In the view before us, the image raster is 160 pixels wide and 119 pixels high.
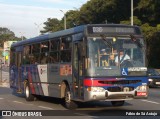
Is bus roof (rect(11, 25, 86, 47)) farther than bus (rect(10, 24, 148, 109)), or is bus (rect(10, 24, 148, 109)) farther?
bus roof (rect(11, 25, 86, 47))

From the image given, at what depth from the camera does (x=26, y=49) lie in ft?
76.0

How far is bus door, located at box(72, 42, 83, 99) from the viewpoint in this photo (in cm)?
1608

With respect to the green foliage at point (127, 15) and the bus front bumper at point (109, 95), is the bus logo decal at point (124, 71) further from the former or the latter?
the green foliage at point (127, 15)

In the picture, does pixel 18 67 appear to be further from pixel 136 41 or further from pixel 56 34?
pixel 136 41

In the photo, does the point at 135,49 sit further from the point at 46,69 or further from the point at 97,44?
the point at 46,69

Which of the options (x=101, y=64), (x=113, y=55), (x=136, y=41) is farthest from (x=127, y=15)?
(x=101, y=64)

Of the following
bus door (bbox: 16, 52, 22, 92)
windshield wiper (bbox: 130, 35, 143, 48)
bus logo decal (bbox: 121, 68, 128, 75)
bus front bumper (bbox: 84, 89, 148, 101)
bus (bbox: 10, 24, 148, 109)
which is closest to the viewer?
bus front bumper (bbox: 84, 89, 148, 101)

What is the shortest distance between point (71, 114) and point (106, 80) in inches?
66.0

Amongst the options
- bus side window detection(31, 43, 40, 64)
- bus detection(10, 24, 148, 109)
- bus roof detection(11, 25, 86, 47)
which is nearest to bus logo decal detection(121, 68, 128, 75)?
bus detection(10, 24, 148, 109)

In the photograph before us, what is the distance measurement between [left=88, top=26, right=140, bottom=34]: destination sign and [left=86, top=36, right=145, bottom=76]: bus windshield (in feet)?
0.82

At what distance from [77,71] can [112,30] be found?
1949mm

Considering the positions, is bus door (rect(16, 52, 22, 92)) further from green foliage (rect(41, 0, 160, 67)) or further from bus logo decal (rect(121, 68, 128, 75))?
green foliage (rect(41, 0, 160, 67))

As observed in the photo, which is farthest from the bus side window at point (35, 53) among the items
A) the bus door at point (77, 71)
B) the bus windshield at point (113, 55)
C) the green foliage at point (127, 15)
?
the green foliage at point (127, 15)

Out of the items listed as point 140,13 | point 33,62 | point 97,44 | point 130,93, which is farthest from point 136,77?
point 140,13
